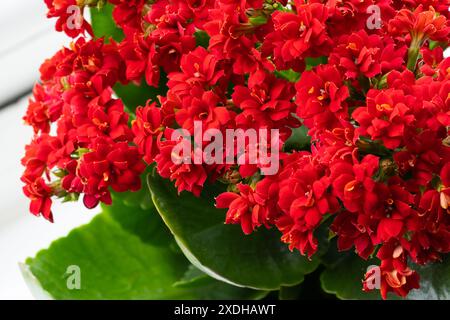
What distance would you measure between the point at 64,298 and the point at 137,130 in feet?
0.93

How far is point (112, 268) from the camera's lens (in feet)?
3.00

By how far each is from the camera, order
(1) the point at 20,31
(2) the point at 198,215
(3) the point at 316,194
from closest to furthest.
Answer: (3) the point at 316,194 < (2) the point at 198,215 < (1) the point at 20,31

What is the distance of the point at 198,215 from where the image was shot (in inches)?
29.0

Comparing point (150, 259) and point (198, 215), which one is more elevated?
point (198, 215)

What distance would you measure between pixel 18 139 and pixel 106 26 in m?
0.61

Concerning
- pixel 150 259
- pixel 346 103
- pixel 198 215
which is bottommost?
pixel 150 259

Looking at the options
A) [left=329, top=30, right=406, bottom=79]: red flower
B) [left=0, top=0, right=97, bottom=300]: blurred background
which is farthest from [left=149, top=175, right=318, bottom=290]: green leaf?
[left=0, top=0, right=97, bottom=300]: blurred background

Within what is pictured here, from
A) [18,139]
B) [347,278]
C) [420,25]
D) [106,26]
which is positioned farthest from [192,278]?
[18,139]

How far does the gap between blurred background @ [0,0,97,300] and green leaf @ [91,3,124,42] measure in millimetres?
469

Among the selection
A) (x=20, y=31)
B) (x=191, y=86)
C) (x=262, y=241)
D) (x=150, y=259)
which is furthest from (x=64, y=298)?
(x=20, y=31)

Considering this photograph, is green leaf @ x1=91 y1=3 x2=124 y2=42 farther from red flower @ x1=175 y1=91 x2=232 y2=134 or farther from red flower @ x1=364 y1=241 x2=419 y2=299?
red flower @ x1=364 y1=241 x2=419 y2=299

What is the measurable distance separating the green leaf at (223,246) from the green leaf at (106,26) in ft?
0.65

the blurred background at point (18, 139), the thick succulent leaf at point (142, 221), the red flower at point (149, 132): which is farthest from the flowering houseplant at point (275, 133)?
the blurred background at point (18, 139)

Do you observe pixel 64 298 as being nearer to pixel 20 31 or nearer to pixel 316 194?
pixel 316 194
